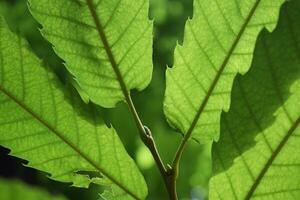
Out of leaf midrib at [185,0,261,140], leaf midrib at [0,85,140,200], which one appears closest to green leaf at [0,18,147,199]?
leaf midrib at [0,85,140,200]

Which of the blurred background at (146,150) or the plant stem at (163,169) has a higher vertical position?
the blurred background at (146,150)

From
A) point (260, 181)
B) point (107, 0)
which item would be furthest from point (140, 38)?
point (260, 181)

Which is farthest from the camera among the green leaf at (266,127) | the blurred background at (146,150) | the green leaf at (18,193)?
the blurred background at (146,150)

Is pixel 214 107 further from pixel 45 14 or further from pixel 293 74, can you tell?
pixel 45 14

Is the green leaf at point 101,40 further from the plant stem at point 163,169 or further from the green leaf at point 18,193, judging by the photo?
the green leaf at point 18,193

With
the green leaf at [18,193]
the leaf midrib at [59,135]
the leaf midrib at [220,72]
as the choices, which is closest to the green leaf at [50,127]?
the leaf midrib at [59,135]

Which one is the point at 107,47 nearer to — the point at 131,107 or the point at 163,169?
the point at 131,107
